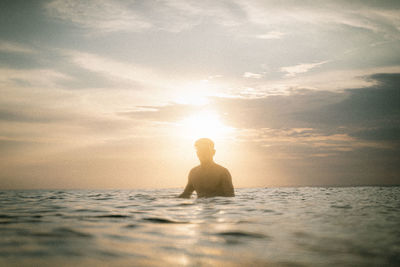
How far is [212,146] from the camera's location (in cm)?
1020

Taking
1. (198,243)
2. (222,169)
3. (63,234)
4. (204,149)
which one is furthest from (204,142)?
(198,243)

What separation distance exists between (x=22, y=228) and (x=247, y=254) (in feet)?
12.3

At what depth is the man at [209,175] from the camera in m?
10.1


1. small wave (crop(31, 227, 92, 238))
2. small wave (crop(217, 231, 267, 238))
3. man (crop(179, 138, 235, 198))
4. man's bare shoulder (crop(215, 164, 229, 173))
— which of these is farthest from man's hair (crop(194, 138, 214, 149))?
small wave (crop(31, 227, 92, 238))

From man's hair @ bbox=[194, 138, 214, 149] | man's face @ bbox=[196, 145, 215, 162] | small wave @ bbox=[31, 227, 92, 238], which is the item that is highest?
man's hair @ bbox=[194, 138, 214, 149]

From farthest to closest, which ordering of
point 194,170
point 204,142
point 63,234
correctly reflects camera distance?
point 194,170 < point 204,142 < point 63,234

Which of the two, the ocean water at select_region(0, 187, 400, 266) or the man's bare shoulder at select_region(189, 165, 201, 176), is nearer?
the ocean water at select_region(0, 187, 400, 266)

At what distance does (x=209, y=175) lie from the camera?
10.2 metres

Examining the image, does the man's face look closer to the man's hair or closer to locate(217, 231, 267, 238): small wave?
the man's hair

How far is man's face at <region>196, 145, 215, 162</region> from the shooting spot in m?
10.1

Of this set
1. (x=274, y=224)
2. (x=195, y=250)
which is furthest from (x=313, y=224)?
(x=195, y=250)

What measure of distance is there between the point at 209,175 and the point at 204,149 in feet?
3.13

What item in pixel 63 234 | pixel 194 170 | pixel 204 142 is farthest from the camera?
pixel 194 170

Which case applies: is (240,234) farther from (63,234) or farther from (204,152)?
(204,152)
